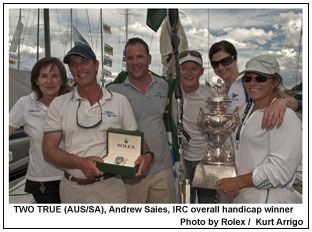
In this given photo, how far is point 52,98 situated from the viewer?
1.71 metres

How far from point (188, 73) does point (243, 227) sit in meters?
1.23

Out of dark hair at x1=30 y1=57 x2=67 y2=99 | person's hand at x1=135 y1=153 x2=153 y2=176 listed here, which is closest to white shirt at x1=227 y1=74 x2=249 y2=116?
person's hand at x1=135 y1=153 x2=153 y2=176

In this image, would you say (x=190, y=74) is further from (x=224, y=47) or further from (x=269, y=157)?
(x=269, y=157)

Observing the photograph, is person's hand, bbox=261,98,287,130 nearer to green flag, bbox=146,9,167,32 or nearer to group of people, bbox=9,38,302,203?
group of people, bbox=9,38,302,203

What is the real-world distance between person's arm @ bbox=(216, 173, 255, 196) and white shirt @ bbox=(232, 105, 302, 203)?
4 centimetres

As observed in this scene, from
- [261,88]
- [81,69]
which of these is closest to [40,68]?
[81,69]

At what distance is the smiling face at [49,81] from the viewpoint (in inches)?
66.0

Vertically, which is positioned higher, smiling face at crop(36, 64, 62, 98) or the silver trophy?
smiling face at crop(36, 64, 62, 98)

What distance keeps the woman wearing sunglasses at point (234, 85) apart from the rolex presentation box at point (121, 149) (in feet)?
2.31

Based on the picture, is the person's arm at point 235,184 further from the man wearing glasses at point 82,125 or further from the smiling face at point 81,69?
the smiling face at point 81,69

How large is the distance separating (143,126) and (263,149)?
Answer: 2.95ft

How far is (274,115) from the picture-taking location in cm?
114

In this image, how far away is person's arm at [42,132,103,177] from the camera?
1396 millimetres
